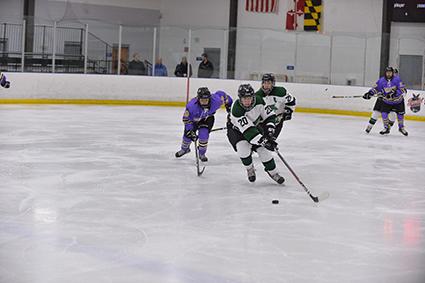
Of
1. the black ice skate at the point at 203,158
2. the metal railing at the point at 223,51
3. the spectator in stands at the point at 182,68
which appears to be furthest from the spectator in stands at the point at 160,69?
the black ice skate at the point at 203,158

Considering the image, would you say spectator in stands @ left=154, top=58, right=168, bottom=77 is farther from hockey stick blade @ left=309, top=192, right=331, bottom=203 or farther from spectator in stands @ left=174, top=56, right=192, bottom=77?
hockey stick blade @ left=309, top=192, right=331, bottom=203

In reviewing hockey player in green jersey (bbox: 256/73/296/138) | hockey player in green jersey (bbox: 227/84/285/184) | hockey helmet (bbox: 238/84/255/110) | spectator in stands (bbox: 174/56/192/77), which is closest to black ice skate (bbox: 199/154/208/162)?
hockey player in green jersey (bbox: 256/73/296/138)

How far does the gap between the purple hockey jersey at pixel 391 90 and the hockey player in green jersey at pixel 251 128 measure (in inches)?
182

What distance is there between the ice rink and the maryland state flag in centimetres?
873

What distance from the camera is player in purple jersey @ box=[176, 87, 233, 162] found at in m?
6.25

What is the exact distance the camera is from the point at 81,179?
554 centimetres

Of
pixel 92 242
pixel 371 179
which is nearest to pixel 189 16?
pixel 371 179

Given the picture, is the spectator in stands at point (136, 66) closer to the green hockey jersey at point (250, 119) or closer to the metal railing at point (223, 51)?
the metal railing at point (223, 51)

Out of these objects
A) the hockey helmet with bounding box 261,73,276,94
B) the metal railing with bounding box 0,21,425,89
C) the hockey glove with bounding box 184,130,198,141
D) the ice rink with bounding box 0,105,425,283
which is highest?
the metal railing with bounding box 0,21,425,89

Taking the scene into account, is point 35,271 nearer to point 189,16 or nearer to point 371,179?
point 371,179

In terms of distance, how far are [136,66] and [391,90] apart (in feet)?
19.2

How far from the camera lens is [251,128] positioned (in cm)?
534

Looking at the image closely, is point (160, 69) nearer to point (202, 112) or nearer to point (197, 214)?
point (202, 112)

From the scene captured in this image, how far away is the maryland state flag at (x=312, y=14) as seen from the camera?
54.8 ft
